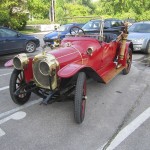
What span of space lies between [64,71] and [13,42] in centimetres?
670

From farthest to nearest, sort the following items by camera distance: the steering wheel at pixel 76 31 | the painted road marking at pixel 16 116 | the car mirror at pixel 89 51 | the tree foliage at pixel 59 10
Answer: the tree foliage at pixel 59 10
the steering wheel at pixel 76 31
the car mirror at pixel 89 51
the painted road marking at pixel 16 116

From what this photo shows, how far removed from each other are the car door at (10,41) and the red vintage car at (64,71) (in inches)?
195

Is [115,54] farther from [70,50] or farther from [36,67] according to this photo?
[36,67]

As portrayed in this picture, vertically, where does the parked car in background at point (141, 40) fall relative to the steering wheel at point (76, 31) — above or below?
below

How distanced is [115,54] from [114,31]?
935 mm

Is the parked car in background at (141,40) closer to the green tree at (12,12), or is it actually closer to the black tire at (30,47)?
the black tire at (30,47)

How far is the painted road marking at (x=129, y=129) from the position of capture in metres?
3.35

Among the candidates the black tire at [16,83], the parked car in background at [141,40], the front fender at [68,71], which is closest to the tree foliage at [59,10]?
the parked car in background at [141,40]

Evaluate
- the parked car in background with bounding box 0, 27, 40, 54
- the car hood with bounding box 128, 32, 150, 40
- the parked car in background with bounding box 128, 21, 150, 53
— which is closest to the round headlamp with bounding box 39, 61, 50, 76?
the parked car in background with bounding box 0, 27, 40, 54

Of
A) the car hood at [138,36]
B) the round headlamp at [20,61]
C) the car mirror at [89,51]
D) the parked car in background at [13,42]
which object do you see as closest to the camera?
the round headlamp at [20,61]

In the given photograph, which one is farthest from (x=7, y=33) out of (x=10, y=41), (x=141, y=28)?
(x=141, y=28)

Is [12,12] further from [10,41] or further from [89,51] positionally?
[89,51]

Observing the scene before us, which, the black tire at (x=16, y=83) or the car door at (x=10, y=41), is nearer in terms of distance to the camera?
the black tire at (x=16, y=83)

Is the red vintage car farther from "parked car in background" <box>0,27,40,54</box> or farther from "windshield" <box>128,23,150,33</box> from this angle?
"windshield" <box>128,23,150,33</box>
